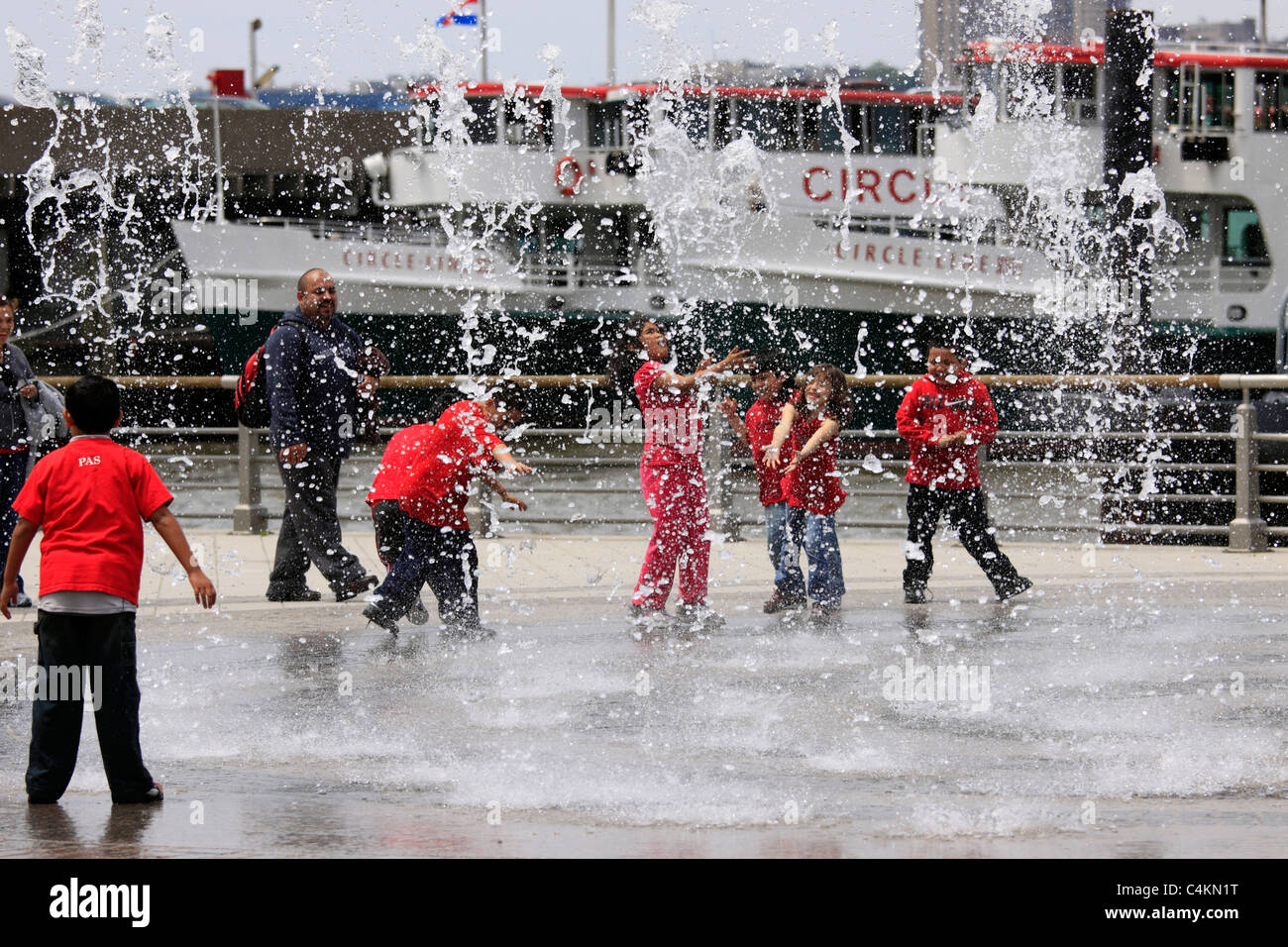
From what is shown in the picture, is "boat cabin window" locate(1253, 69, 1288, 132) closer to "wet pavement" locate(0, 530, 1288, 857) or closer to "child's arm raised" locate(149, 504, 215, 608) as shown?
"wet pavement" locate(0, 530, 1288, 857)

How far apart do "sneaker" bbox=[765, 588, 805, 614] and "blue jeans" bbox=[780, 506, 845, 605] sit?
30 millimetres

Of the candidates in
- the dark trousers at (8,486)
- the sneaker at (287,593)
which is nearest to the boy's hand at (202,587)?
the dark trousers at (8,486)

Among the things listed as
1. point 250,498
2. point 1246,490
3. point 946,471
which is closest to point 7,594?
point 946,471

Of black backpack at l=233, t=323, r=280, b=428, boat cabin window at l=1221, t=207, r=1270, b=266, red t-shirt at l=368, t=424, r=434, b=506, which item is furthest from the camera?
boat cabin window at l=1221, t=207, r=1270, b=266

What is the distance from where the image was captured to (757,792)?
17.6 ft

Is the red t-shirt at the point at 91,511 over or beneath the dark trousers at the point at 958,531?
over

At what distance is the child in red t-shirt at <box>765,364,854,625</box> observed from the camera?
31.1 feet

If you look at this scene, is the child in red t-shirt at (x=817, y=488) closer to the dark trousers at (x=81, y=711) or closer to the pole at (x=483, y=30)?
the dark trousers at (x=81, y=711)

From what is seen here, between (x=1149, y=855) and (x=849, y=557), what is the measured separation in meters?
7.31

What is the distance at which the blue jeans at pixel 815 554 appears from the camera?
953cm

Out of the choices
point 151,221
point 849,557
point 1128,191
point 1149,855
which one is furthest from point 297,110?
point 1149,855

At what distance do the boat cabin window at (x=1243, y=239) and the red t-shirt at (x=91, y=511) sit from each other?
2759 centimetres

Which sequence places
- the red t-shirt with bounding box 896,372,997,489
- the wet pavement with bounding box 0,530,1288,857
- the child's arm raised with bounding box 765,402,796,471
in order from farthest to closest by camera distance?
the red t-shirt with bounding box 896,372,997,489, the child's arm raised with bounding box 765,402,796,471, the wet pavement with bounding box 0,530,1288,857

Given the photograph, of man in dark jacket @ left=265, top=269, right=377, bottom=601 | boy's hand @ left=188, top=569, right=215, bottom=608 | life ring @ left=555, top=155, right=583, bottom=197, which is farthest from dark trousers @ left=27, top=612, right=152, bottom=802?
life ring @ left=555, top=155, right=583, bottom=197
